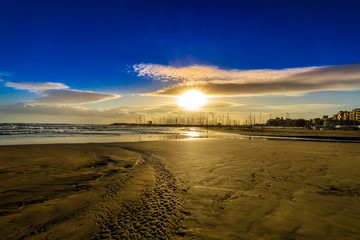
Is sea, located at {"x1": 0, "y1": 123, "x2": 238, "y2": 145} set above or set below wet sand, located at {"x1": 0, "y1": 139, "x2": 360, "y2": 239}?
below

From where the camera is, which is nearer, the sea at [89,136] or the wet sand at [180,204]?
the wet sand at [180,204]

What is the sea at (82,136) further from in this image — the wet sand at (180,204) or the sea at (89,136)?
the wet sand at (180,204)

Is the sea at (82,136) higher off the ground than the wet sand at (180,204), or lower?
lower

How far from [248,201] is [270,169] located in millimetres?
5800

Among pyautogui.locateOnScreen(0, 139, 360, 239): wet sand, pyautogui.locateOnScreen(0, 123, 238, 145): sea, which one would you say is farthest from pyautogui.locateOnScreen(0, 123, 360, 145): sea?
pyautogui.locateOnScreen(0, 139, 360, 239): wet sand

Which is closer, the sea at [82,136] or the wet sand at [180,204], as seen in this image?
the wet sand at [180,204]

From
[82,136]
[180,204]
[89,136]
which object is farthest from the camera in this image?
[89,136]

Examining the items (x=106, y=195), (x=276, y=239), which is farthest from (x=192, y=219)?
(x=106, y=195)

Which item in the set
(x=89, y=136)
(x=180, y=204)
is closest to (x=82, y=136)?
(x=89, y=136)

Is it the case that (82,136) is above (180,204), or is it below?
below

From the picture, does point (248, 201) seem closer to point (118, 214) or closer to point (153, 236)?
point (153, 236)

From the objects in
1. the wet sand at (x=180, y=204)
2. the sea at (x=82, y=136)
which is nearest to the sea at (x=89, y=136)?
the sea at (x=82, y=136)

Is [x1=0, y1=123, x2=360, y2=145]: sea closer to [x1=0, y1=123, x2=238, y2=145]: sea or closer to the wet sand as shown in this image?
[x1=0, y1=123, x2=238, y2=145]: sea

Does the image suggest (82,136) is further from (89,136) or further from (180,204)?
(180,204)
